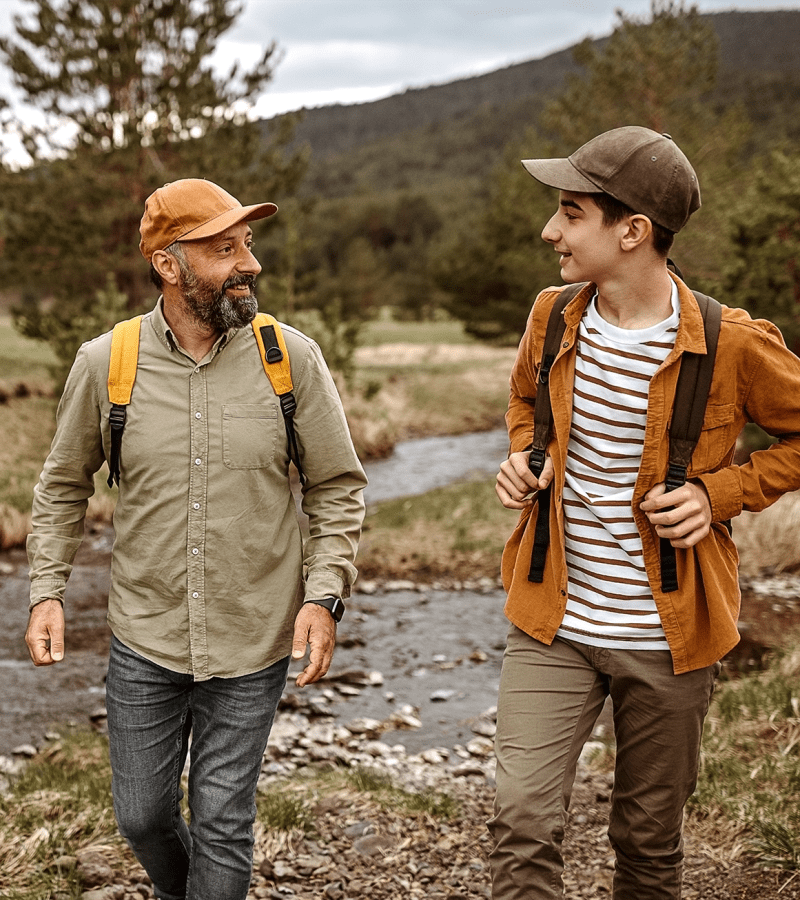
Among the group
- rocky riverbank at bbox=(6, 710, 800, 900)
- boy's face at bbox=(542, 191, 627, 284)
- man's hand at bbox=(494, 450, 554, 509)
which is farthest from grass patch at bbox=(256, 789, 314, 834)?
boy's face at bbox=(542, 191, 627, 284)

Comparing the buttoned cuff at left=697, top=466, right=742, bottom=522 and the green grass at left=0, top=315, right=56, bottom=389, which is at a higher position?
the buttoned cuff at left=697, top=466, right=742, bottom=522

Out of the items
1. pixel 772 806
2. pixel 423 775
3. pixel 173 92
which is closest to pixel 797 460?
→ pixel 772 806

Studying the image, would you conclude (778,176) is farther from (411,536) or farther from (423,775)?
(423,775)

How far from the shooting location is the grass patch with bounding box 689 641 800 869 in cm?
452

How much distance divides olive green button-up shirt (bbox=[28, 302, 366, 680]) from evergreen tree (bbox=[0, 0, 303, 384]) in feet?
55.9

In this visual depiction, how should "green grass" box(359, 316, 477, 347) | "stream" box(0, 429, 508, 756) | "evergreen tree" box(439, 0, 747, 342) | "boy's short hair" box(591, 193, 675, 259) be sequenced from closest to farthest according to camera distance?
"boy's short hair" box(591, 193, 675, 259), "stream" box(0, 429, 508, 756), "evergreen tree" box(439, 0, 747, 342), "green grass" box(359, 316, 477, 347)

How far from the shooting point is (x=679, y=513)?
3.02m

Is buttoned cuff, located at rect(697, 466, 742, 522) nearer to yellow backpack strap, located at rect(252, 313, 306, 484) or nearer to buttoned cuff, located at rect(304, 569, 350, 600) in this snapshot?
buttoned cuff, located at rect(304, 569, 350, 600)

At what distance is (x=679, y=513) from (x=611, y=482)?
10.6 inches

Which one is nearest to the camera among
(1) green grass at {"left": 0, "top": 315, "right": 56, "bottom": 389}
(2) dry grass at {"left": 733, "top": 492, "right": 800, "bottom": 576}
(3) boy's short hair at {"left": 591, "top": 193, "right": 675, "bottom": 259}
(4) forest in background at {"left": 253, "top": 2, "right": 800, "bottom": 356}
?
(3) boy's short hair at {"left": 591, "top": 193, "right": 675, "bottom": 259}

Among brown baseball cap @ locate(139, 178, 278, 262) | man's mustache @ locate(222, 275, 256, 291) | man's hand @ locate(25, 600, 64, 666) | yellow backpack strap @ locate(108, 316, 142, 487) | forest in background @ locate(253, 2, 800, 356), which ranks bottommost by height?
man's hand @ locate(25, 600, 64, 666)

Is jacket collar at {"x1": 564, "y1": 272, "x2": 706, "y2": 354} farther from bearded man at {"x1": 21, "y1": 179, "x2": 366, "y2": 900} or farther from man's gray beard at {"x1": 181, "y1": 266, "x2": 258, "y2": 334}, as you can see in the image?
man's gray beard at {"x1": 181, "y1": 266, "x2": 258, "y2": 334}

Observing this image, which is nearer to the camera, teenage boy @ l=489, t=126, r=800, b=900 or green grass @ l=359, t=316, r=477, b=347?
teenage boy @ l=489, t=126, r=800, b=900

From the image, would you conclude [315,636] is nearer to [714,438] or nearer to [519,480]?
[519,480]
